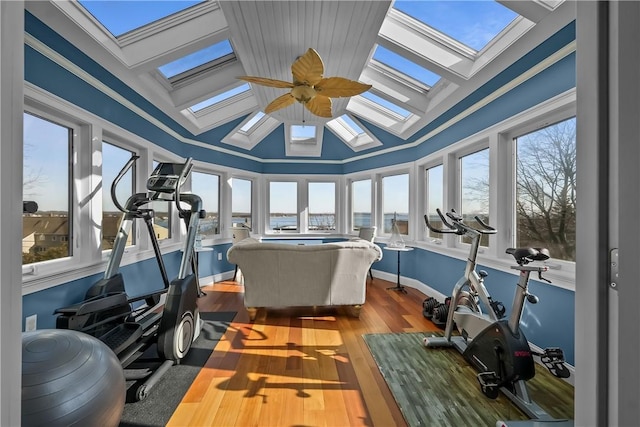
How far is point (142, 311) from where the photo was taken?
2.64m

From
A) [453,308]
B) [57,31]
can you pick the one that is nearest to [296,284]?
[453,308]

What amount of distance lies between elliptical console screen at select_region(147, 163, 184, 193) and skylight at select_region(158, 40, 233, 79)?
1.58 meters

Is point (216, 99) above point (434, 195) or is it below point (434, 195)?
above

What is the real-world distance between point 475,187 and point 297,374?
296 cm

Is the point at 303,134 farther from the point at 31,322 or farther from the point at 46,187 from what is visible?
the point at 31,322

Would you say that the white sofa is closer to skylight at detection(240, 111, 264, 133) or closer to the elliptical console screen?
the elliptical console screen

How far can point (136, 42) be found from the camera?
9.26 feet

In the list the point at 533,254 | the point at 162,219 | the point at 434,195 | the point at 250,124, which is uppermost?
the point at 250,124

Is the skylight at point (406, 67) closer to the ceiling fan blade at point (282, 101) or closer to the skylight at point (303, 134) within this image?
the ceiling fan blade at point (282, 101)

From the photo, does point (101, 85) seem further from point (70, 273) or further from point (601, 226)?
point (601, 226)

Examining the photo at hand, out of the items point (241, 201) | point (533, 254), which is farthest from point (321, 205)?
point (533, 254)

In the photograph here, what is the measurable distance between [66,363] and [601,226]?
1.86m

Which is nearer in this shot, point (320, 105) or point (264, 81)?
point (264, 81)

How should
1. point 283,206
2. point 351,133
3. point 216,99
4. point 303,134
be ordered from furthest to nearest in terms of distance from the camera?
1. point 283,206
2. point 303,134
3. point 351,133
4. point 216,99
